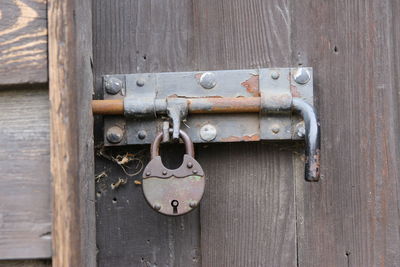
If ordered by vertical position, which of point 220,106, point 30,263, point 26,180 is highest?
point 220,106

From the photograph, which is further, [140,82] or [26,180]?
[140,82]

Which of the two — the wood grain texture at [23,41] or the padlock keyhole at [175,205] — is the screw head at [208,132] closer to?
the padlock keyhole at [175,205]

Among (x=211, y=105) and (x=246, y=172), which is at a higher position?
(x=211, y=105)

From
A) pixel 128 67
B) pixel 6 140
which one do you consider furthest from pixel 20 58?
pixel 128 67

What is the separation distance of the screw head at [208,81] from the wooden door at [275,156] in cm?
3

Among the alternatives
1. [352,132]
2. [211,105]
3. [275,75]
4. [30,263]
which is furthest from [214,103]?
[30,263]

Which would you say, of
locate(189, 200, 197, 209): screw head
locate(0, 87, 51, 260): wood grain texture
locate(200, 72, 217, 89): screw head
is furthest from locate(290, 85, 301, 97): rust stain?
locate(0, 87, 51, 260): wood grain texture

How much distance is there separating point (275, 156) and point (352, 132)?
128mm

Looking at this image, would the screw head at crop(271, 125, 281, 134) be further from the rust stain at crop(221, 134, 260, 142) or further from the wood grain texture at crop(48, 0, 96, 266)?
the wood grain texture at crop(48, 0, 96, 266)

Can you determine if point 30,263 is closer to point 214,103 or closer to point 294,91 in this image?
point 214,103

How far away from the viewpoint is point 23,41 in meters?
0.69

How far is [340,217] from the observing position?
0.85m

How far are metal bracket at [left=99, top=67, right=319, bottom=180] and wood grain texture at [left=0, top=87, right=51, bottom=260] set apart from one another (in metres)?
0.16

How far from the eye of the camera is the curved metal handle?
2.46 ft
